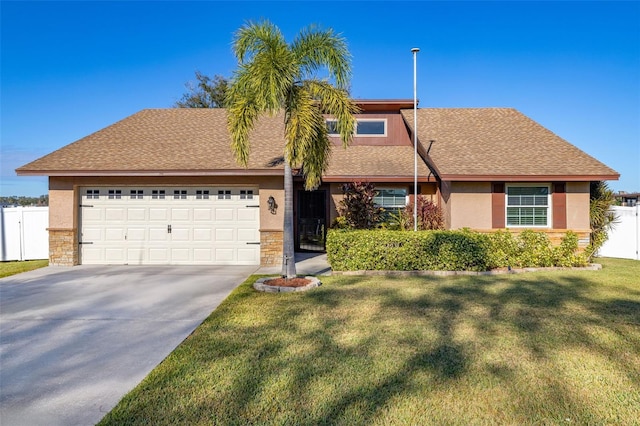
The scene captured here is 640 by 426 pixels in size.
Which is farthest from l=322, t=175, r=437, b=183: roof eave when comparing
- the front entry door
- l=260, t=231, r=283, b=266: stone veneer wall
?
l=260, t=231, r=283, b=266: stone veneer wall

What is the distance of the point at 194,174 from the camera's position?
1030 centimetres

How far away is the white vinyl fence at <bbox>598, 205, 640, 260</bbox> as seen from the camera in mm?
11969

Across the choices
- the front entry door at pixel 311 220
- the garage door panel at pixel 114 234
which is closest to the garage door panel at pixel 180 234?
the garage door panel at pixel 114 234

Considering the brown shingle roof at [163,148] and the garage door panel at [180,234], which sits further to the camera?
the garage door panel at [180,234]

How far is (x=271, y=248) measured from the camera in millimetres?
10438

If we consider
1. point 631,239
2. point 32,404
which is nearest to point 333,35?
point 32,404

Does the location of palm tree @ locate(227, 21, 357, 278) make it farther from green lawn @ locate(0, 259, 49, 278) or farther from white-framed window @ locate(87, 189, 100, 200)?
green lawn @ locate(0, 259, 49, 278)

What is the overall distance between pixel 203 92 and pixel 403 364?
86.2ft

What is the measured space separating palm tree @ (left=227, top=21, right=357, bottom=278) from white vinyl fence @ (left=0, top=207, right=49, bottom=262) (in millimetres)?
9216

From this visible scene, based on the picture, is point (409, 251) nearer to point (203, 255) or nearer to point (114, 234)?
point (203, 255)

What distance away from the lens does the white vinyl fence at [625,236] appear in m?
12.0

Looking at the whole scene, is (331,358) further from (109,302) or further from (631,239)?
(631,239)

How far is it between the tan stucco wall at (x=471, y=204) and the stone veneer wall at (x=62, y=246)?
11.4m

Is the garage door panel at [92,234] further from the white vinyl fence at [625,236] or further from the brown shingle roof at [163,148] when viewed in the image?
the white vinyl fence at [625,236]
